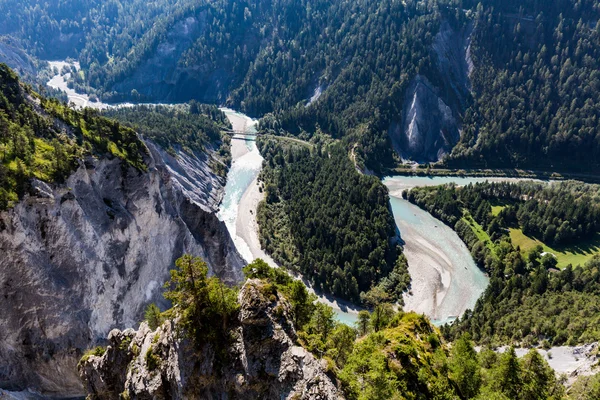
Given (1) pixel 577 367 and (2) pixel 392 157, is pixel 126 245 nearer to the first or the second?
(1) pixel 577 367

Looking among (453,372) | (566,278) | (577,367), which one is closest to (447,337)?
→ (577,367)

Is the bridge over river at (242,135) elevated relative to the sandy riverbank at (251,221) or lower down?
lower down

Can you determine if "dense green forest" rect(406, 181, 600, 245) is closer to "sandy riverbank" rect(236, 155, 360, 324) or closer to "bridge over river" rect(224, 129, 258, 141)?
"sandy riverbank" rect(236, 155, 360, 324)

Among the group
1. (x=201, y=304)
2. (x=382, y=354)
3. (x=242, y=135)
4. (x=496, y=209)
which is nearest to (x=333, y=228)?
(x=496, y=209)

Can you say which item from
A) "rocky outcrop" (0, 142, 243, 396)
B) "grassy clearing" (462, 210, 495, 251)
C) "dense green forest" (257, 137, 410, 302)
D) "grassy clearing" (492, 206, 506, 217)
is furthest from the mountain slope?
"grassy clearing" (492, 206, 506, 217)

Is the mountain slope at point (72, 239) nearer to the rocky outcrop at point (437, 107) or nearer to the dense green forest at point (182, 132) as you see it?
the dense green forest at point (182, 132)

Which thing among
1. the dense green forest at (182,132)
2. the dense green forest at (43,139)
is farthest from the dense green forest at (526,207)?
the dense green forest at (43,139)
